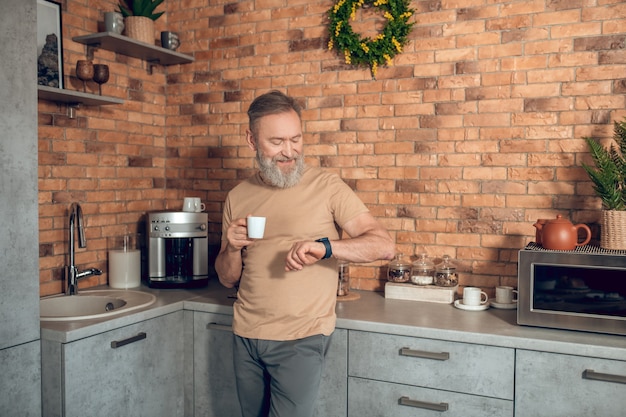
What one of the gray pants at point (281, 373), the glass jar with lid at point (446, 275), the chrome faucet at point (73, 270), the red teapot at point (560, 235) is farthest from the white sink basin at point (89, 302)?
the red teapot at point (560, 235)

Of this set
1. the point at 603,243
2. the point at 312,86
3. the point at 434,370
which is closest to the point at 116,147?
the point at 312,86

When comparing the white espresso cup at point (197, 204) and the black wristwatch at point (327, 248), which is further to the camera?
the white espresso cup at point (197, 204)

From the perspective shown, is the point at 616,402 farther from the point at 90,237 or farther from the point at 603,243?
the point at 90,237

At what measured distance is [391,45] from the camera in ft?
9.60

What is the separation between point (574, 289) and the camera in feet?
7.36

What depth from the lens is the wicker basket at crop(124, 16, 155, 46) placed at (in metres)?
3.19

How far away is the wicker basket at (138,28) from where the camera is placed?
3188 mm

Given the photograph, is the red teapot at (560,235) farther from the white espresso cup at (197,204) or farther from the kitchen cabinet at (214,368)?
the white espresso cup at (197,204)

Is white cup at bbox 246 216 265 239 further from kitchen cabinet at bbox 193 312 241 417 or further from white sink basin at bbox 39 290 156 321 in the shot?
white sink basin at bbox 39 290 156 321

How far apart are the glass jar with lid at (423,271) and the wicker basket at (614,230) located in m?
0.79

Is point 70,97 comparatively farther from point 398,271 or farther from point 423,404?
point 423,404

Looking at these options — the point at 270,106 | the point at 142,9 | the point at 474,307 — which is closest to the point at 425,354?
the point at 474,307

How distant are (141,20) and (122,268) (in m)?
1.36

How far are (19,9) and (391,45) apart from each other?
1.67 meters
